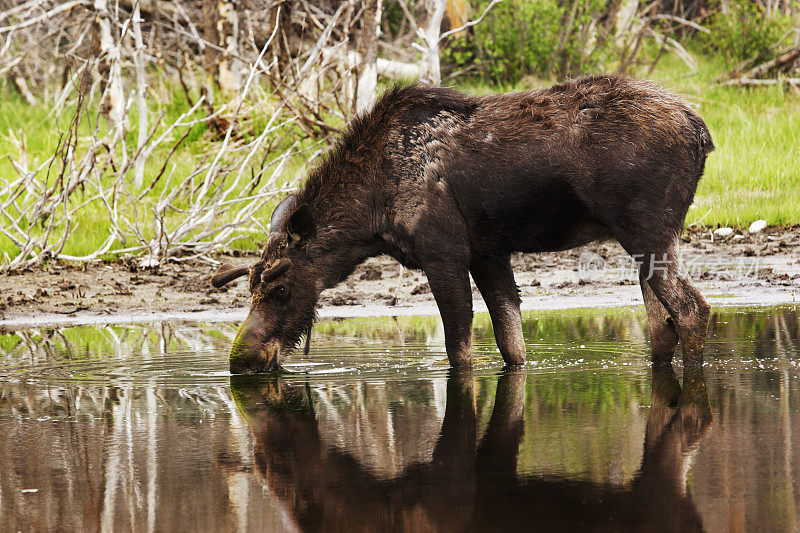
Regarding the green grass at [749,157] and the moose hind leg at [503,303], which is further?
the green grass at [749,157]

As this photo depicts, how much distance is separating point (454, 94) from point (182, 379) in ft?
8.04

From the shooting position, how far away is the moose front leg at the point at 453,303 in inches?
→ 257

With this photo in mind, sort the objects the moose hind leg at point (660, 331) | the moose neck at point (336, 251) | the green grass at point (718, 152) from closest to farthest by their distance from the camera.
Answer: the moose hind leg at point (660, 331) < the moose neck at point (336, 251) < the green grass at point (718, 152)

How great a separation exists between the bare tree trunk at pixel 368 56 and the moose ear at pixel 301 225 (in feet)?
23.6

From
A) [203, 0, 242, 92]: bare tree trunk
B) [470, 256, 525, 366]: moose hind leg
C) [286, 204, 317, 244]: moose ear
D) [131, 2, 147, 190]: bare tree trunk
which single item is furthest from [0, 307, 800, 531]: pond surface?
[203, 0, 242, 92]: bare tree trunk

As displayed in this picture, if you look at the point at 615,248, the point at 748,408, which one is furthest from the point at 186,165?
the point at 748,408

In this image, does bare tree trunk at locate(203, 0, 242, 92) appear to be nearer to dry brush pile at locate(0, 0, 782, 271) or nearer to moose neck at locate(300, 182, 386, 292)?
dry brush pile at locate(0, 0, 782, 271)

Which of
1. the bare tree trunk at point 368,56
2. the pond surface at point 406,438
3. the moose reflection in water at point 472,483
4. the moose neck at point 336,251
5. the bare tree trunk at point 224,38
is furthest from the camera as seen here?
the bare tree trunk at point 224,38

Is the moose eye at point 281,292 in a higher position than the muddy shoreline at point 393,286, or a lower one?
higher

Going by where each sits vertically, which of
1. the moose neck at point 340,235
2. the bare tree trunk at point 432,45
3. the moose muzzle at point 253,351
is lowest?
Result: the moose muzzle at point 253,351

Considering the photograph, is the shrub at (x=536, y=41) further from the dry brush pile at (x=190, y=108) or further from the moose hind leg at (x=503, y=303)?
the moose hind leg at (x=503, y=303)

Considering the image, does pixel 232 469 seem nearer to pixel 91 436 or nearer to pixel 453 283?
pixel 91 436

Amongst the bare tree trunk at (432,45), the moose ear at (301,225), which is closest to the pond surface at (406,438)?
the moose ear at (301,225)

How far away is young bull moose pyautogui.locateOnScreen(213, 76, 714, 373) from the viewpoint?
244 inches
